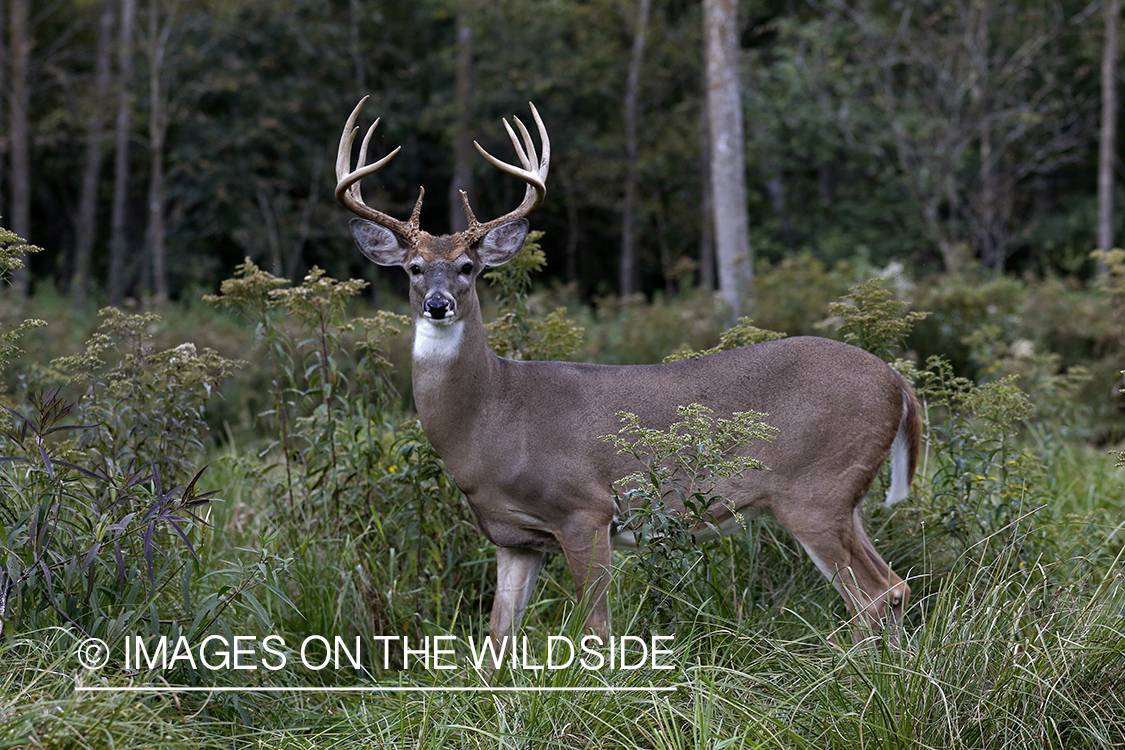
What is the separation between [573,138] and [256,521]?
1691 cm

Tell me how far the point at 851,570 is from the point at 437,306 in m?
1.73

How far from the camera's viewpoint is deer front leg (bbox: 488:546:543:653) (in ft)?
13.7

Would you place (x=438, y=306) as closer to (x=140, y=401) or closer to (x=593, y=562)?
(x=593, y=562)

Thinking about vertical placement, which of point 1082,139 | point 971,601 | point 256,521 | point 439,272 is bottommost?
point 256,521

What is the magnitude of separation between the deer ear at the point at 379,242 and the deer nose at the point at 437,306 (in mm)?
463

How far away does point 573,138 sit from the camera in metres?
20.9

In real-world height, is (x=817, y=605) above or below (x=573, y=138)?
below

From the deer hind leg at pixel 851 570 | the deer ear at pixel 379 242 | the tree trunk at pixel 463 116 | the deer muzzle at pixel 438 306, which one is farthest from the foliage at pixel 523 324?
the tree trunk at pixel 463 116

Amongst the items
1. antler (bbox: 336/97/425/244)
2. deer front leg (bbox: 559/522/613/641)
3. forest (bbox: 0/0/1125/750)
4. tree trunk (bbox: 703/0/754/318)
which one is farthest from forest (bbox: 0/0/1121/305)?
deer front leg (bbox: 559/522/613/641)

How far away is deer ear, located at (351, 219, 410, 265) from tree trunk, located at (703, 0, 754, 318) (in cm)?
621

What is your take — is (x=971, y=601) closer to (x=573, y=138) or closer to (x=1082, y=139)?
(x=573, y=138)

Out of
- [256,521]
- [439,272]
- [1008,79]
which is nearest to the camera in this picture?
[439,272]

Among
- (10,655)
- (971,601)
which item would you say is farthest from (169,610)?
(971,601)

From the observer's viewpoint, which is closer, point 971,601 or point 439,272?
point 971,601
